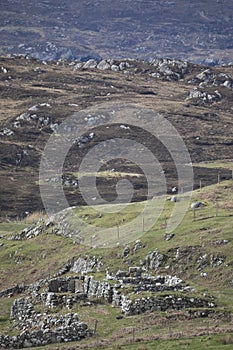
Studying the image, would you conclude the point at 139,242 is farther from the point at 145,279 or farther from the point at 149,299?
the point at 149,299

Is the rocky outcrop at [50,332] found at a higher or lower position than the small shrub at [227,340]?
lower

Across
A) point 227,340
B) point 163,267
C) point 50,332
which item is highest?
point 227,340

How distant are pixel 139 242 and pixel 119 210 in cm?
2374

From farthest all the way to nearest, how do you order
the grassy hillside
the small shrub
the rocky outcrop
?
the rocky outcrop
the grassy hillside
the small shrub

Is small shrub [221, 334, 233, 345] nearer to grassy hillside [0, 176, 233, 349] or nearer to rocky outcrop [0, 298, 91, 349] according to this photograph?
grassy hillside [0, 176, 233, 349]

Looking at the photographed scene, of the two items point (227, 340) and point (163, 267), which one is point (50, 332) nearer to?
point (227, 340)

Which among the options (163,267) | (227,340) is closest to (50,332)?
(227,340)

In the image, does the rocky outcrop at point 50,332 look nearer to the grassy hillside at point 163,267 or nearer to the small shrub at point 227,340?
the grassy hillside at point 163,267

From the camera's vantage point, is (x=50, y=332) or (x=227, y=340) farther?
(x=50, y=332)

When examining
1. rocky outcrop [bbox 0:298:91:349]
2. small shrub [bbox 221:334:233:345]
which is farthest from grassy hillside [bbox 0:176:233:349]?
rocky outcrop [bbox 0:298:91:349]

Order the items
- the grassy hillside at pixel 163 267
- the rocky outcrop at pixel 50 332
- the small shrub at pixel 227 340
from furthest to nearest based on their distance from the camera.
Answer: the rocky outcrop at pixel 50 332 → the grassy hillside at pixel 163 267 → the small shrub at pixel 227 340

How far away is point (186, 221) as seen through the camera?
9156 centimetres

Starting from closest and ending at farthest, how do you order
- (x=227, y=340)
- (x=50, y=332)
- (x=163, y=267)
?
(x=227, y=340) → (x=50, y=332) → (x=163, y=267)

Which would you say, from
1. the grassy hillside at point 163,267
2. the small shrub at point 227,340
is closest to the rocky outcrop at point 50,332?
the grassy hillside at point 163,267
